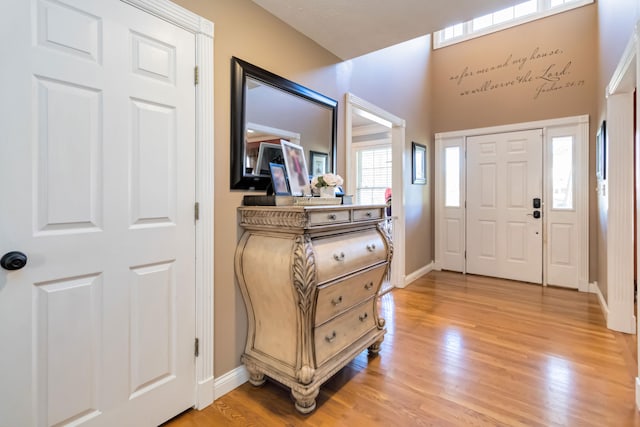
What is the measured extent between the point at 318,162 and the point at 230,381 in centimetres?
165

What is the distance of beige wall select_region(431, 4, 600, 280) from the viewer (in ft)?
12.6

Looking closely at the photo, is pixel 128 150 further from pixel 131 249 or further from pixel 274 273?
pixel 274 273

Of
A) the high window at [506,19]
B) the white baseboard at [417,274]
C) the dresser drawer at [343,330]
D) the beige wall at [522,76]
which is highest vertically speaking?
the high window at [506,19]

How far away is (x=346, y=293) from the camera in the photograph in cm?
Result: 190

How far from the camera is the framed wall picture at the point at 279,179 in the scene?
1.98 meters

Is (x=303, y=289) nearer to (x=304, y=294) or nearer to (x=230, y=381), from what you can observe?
(x=304, y=294)

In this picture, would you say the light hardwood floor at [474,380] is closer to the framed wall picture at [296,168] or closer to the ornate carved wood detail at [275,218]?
the ornate carved wood detail at [275,218]

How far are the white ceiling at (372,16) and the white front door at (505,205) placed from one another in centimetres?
273

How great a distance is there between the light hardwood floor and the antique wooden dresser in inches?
7.4

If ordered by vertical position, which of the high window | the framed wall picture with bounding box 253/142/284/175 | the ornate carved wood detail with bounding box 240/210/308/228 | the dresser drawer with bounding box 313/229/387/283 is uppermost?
the high window

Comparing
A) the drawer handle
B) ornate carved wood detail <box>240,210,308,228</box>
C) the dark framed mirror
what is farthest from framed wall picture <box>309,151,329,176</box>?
the drawer handle

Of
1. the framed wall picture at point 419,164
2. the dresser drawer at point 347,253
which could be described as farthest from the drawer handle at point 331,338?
the framed wall picture at point 419,164

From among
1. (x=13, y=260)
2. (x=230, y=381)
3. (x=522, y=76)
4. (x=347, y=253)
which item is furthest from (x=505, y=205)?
(x=13, y=260)

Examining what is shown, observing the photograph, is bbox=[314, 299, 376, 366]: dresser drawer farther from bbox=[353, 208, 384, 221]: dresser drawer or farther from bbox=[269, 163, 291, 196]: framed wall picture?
bbox=[269, 163, 291, 196]: framed wall picture
